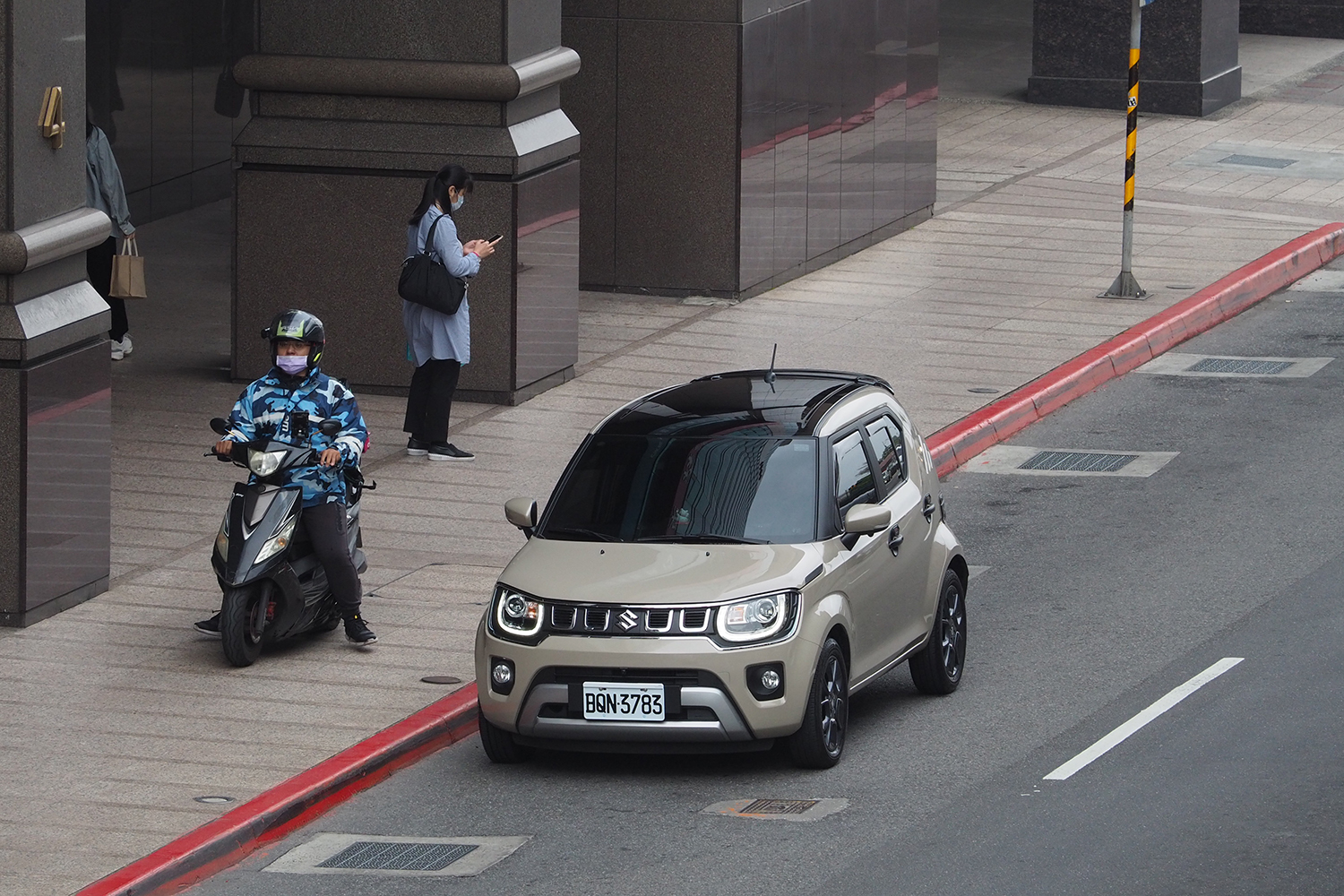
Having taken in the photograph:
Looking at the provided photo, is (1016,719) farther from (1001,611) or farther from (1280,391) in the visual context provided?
(1280,391)

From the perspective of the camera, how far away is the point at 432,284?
635 inches

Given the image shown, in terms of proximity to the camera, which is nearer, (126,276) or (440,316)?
(440,316)

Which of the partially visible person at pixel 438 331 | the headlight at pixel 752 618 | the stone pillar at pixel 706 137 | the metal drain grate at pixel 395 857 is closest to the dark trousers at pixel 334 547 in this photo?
the metal drain grate at pixel 395 857

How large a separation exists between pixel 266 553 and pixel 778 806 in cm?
315

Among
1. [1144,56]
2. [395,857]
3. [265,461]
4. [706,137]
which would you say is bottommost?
[395,857]

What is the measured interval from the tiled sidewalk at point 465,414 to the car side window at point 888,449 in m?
2.40

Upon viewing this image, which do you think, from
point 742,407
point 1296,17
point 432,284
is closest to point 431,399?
point 432,284

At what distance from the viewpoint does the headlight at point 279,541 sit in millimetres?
12188

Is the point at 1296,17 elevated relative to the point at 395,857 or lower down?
elevated

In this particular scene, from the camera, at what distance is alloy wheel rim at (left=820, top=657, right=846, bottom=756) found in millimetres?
10984

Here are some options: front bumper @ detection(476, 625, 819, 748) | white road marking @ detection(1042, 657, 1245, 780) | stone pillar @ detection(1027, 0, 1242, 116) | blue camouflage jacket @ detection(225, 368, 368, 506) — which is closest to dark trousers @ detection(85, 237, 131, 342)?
blue camouflage jacket @ detection(225, 368, 368, 506)

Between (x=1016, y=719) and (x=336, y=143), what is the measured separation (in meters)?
8.58

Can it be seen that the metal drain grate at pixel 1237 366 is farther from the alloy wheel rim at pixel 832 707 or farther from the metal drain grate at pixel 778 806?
the metal drain grate at pixel 778 806

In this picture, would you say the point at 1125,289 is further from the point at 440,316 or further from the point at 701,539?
the point at 701,539
